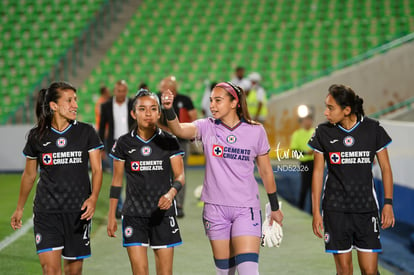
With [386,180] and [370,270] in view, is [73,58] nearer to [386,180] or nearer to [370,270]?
[386,180]

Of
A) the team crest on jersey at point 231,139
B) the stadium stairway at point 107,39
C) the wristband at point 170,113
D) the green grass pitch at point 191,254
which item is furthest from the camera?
the stadium stairway at point 107,39

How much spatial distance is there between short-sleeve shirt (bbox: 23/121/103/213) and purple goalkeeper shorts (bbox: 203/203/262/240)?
98cm

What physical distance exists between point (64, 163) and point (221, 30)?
54.6 ft

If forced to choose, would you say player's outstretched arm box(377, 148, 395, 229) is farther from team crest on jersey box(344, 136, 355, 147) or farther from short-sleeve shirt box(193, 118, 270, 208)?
short-sleeve shirt box(193, 118, 270, 208)

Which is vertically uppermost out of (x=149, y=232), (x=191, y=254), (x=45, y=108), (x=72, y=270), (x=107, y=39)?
(x=45, y=108)

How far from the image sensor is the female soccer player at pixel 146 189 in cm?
471

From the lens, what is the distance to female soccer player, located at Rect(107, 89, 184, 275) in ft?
15.5

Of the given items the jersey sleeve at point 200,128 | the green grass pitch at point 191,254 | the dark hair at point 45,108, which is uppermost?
the dark hair at point 45,108

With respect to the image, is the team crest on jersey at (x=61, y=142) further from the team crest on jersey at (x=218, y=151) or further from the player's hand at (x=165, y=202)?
the team crest on jersey at (x=218, y=151)

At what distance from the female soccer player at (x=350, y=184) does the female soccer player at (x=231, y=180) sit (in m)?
0.42

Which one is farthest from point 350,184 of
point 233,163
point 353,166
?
point 233,163

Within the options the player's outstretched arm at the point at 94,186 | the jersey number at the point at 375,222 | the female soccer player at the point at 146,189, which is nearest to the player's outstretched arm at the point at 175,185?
the female soccer player at the point at 146,189

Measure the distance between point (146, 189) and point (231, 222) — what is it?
0.68 m

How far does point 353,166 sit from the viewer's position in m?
4.72
